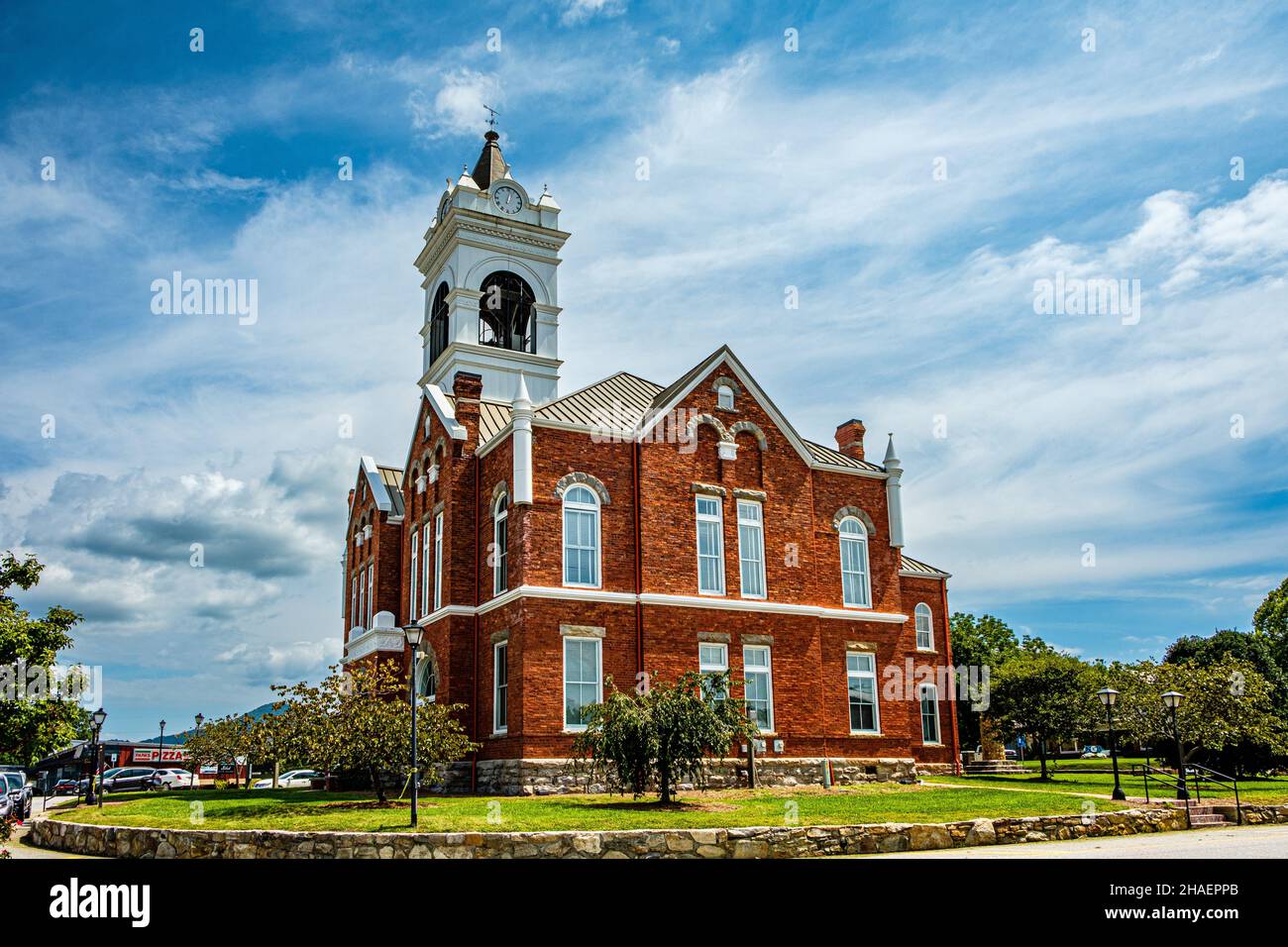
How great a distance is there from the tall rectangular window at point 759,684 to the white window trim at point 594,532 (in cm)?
503

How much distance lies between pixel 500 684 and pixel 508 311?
799 inches

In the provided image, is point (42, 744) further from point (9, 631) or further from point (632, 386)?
point (632, 386)

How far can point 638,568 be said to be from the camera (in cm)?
2967

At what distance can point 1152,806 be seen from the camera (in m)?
23.6

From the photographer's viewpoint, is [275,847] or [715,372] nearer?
[275,847]

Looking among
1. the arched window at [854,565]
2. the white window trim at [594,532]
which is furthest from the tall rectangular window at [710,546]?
the arched window at [854,565]

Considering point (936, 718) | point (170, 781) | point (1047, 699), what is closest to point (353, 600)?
point (170, 781)

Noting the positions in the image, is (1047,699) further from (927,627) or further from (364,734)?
(364,734)

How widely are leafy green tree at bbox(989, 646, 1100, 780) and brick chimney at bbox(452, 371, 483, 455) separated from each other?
22.2m

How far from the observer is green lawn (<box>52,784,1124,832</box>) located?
1948 centimetres

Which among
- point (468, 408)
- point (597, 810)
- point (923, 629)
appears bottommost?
point (597, 810)

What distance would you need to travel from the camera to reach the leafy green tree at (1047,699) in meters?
37.8
